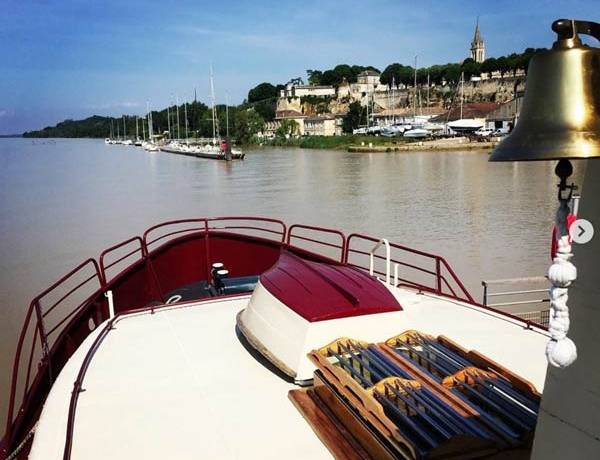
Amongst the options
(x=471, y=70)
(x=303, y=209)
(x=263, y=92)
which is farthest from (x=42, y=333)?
(x=263, y=92)

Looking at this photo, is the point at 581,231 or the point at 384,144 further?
the point at 384,144

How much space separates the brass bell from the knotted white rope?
228 mm

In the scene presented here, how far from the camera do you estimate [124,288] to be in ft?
26.4

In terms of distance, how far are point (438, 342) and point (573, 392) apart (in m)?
2.85

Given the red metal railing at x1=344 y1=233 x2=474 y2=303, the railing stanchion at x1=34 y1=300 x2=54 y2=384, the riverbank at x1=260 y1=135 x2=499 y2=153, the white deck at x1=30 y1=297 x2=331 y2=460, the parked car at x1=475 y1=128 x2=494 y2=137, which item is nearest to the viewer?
the white deck at x1=30 y1=297 x2=331 y2=460

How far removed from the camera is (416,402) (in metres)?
3.59

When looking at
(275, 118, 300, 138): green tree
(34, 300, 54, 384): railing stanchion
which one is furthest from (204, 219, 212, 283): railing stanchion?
(275, 118, 300, 138): green tree

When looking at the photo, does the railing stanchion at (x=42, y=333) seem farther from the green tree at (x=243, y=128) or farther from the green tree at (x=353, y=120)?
the green tree at (x=353, y=120)

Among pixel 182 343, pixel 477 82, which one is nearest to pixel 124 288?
pixel 182 343

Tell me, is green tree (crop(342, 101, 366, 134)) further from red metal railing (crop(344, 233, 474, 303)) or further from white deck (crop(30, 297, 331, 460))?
white deck (crop(30, 297, 331, 460))

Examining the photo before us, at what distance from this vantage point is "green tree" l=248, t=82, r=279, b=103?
7234 inches

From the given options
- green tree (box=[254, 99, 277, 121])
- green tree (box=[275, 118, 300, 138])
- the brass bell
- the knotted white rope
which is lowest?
the knotted white rope

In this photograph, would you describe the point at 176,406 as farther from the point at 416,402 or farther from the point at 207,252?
the point at 207,252

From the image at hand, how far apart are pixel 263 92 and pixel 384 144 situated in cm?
10809
